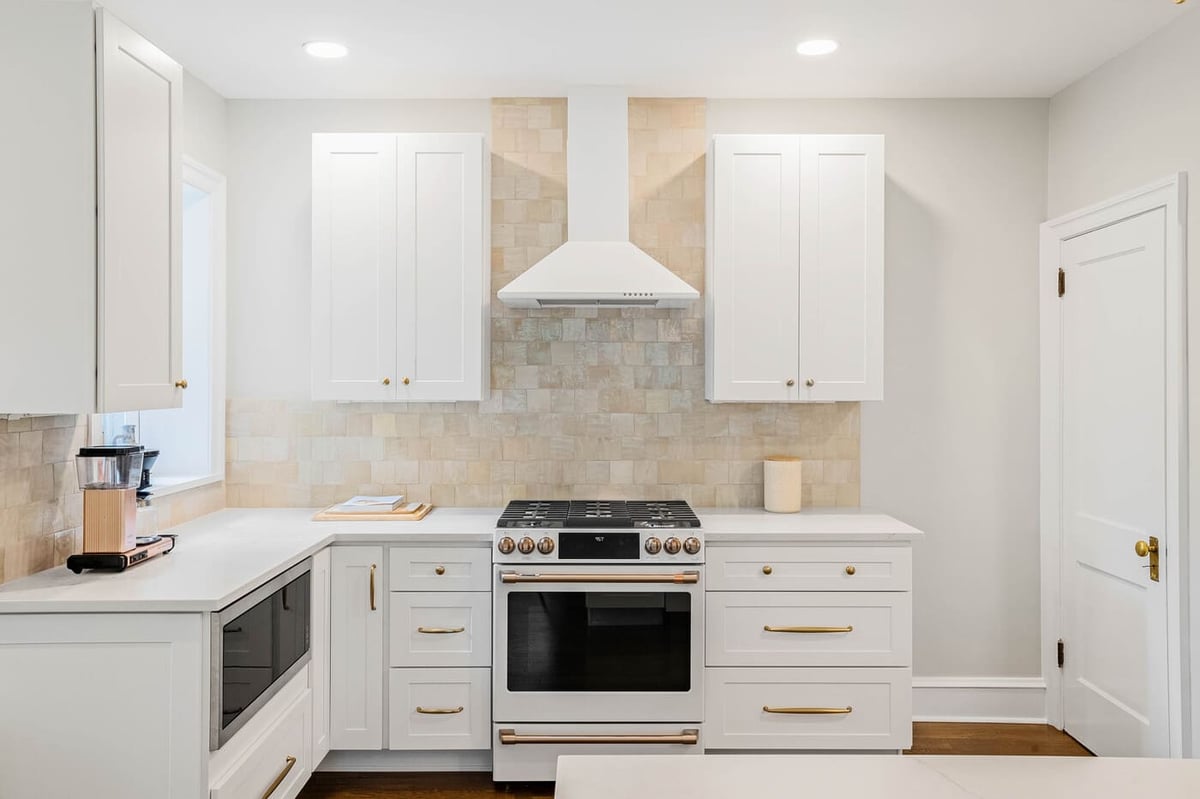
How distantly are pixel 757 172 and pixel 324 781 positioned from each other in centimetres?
293

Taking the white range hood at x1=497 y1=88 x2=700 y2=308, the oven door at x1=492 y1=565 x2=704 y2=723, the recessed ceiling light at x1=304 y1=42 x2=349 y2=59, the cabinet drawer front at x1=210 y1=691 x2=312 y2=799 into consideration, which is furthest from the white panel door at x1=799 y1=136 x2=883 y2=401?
the cabinet drawer front at x1=210 y1=691 x2=312 y2=799

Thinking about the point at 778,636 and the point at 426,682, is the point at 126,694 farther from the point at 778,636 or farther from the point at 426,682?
the point at 778,636

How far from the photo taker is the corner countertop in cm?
211

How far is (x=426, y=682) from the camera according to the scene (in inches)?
120

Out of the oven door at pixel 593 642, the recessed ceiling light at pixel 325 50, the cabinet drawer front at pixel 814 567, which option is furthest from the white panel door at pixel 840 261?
the recessed ceiling light at pixel 325 50

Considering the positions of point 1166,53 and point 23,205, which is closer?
point 23,205

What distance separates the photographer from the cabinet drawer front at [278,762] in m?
2.23

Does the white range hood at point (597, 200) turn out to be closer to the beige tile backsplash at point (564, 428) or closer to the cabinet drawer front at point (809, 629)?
the beige tile backsplash at point (564, 428)

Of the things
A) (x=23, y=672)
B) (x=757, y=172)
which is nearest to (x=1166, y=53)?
(x=757, y=172)

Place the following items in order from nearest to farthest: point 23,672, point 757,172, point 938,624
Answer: point 23,672 < point 757,172 < point 938,624

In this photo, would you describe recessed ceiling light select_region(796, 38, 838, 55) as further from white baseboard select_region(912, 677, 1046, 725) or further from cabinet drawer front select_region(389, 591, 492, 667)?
white baseboard select_region(912, 677, 1046, 725)

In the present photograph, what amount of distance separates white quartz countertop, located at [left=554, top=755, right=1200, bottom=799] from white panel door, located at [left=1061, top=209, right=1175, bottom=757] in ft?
7.46

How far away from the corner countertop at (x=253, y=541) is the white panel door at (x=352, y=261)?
24.1 inches

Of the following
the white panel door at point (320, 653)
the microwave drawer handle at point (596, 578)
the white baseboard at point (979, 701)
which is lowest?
the white baseboard at point (979, 701)
